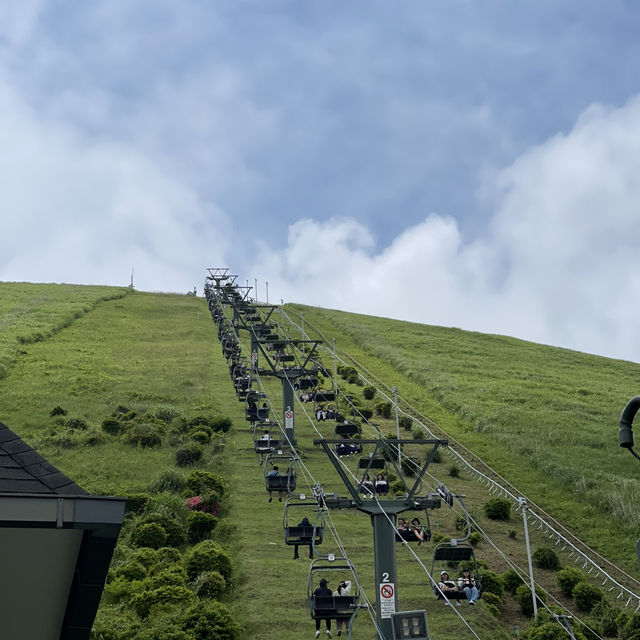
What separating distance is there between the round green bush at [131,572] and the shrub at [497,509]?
1869 cm

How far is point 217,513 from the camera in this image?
34.8m

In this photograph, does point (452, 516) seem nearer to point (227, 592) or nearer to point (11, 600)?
point (227, 592)

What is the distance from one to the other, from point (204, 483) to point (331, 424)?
19.7 meters

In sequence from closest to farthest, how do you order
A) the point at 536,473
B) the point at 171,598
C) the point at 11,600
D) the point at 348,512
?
1. the point at 11,600
2. the point at 171,598
3. the point at 348,512
4. the point at 536,473

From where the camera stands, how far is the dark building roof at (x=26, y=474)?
21.4 feet

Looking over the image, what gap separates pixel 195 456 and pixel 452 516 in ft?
47.0

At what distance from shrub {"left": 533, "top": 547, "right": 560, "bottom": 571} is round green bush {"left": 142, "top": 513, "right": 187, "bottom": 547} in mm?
15386

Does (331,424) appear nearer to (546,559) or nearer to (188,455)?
(188,455)

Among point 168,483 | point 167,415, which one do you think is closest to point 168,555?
point 168,483

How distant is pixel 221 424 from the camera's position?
50.5 meters

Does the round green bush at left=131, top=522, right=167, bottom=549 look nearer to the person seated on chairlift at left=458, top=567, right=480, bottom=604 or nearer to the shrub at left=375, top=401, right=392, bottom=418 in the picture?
the person seated on chairlift at left=458, top=567, right=480, bottom=604

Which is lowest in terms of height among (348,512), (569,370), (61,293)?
(348,512)

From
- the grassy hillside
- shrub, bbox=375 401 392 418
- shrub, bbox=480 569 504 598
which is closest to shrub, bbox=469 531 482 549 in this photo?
the grassy hillside

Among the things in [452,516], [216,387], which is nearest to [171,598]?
[452,516]
